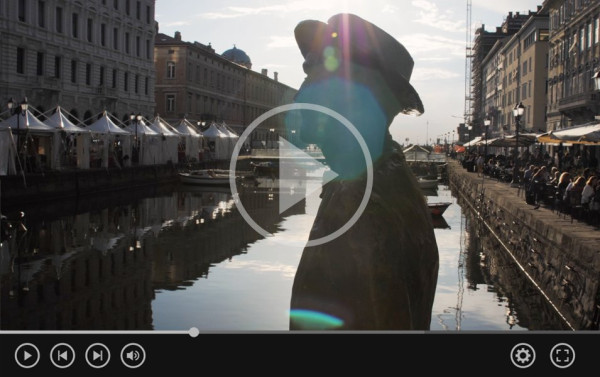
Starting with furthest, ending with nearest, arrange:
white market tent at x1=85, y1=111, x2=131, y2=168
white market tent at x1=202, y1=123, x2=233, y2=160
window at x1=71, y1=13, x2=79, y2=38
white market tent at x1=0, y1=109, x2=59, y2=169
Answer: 1. white market tent at x1=202, y1=123, x2=233, y2=160
2. window at x1=71, y1=13, x2=79, y2=38
3. white market tent at x1=85, y1=111, x2=131, y2=168
4. white market tent at x1=0, y1=109, x2=59, y2=169

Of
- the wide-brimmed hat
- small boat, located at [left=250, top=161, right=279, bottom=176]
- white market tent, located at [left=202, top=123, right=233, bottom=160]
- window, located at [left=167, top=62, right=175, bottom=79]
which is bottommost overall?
small boat, located at [left=250, top=161, right=279, bottom=176]

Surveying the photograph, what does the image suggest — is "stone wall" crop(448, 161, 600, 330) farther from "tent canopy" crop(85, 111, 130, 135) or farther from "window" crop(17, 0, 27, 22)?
"window" crop(17, 0, 27, 22)

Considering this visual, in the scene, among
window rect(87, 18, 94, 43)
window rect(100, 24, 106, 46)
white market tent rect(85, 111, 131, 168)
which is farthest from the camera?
window rect(100, 24, 106, 46)

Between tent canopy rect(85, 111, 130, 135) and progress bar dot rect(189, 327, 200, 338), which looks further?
tent canopy rect(85, 111, 130, 135)

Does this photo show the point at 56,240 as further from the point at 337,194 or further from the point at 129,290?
the point at 337,194

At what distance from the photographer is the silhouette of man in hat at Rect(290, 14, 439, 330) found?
1.87 m

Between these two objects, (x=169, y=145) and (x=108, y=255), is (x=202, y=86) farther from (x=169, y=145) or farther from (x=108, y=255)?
(x=108, y=255)

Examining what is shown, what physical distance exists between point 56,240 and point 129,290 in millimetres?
6938

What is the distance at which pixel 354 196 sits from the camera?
1.95m

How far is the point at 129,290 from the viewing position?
1366cm

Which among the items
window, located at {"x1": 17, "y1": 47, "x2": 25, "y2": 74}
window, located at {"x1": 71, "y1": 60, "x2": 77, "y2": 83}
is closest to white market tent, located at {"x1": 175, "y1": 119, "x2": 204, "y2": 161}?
window, located at {"x1": 71, "y1": 60, "x2": 77, "y2": 83}

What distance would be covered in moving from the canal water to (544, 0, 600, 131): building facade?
14.5 metres
